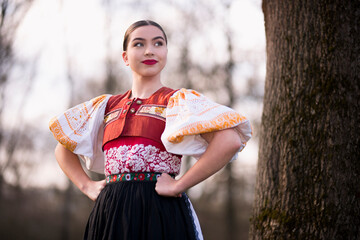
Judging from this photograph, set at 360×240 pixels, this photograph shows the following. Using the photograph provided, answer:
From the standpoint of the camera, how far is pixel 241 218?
12641 millimetres

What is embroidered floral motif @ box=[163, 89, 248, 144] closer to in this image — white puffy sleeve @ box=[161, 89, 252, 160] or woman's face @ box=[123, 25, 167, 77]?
white puffy sleeve @ box=[161, 89, 252, 160]

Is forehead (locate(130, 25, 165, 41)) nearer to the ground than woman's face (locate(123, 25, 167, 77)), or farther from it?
farther from it

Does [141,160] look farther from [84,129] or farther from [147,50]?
[147,50]

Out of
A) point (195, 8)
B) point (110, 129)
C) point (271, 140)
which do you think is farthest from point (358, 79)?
point (195, 8)

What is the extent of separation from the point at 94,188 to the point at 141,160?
39 centimetres

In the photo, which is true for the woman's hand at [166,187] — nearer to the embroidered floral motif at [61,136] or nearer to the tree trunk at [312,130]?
the embroidered floral motif at [61,136]

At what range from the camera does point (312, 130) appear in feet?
7.20

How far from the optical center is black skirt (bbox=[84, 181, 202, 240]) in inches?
70.0

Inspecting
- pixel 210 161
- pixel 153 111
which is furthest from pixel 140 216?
pixel 153 111

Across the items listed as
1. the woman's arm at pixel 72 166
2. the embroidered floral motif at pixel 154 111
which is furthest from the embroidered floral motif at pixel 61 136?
the embroidered floral motif at pixel 154 111

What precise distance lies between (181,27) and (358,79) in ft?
30.3

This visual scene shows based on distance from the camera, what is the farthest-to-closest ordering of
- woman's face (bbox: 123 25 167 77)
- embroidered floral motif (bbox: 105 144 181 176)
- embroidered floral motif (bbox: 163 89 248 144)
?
1. woman's face (bbox: 123 25 167 77)
2. embroidered floral motif (bbox: 105 144 181 176)
3. embroidered floral motif (bbox: 163 89 248 144)

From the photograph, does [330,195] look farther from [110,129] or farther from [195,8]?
[195,8]

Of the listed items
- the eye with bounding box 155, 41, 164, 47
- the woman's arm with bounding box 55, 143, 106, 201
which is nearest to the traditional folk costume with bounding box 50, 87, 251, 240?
the woman's arm with bounding box 55, 143, 106, 201
